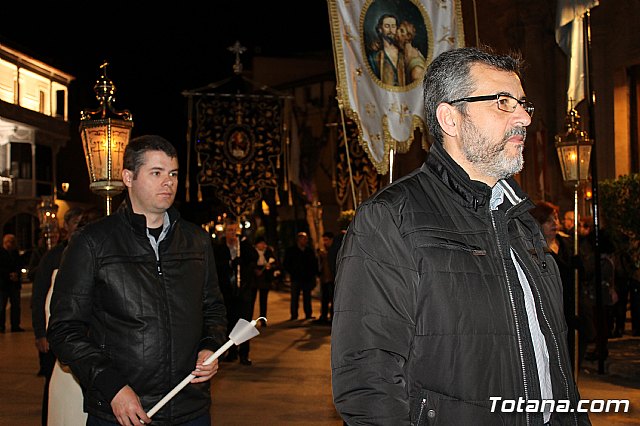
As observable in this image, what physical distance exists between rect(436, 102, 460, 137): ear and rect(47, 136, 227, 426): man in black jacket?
1.77 m

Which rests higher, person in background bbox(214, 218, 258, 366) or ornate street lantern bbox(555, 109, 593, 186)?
ornate street lantern bbox(555, 109, 593, 186)

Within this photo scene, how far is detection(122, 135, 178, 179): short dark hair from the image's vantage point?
446 cm

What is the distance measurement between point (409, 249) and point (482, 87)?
0.68 m

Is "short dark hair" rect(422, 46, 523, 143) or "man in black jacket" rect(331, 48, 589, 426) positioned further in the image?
"short dark hair" rect(422, 46, 523, 143)

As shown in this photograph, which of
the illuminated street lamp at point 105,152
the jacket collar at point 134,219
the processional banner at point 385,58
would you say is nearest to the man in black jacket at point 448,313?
the jacket collar at point 134,219

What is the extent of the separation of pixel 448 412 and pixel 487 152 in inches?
36.3

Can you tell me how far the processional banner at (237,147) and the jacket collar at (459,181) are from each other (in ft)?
59.5

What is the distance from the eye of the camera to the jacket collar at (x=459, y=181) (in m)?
2.98

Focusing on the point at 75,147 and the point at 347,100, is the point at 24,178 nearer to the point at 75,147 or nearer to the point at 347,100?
the point at 75,147

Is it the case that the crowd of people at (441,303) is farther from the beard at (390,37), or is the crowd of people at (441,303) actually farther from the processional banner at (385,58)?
the beard at (390,37)

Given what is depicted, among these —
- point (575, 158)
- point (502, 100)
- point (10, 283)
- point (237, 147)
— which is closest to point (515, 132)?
point (502, 100)

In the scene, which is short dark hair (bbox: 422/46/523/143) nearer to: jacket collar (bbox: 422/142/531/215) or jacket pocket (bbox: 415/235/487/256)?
jacket collar (bbox: 422/142/531/215)

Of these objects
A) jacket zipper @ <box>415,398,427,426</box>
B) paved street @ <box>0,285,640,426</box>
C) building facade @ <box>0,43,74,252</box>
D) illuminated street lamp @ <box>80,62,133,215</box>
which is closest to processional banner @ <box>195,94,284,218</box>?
paved street @ <box>0,285,640,426</box>

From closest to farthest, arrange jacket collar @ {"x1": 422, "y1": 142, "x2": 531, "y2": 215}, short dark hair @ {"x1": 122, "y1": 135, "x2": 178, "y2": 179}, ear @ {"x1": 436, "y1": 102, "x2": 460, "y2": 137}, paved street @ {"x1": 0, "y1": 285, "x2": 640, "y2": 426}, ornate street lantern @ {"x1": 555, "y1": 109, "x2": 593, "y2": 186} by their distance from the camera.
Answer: jacket collar @ {"x1": 422, "y1": 142, "x2": 531, "y2": 215}
ear @ {"x1": 436, "y1": 102, "x2": 460, "y2": 137}
short dark hair @ {"x1": 122, "y1": 135, "x2": 178, "y2": 179}
paved street @ {"x1": 0, "y1": 285, "x2": 640, "y2": 426}
ornate street lantern @ {"x1": 555, "y1": 109, "x2": 593, "y2": 186}
